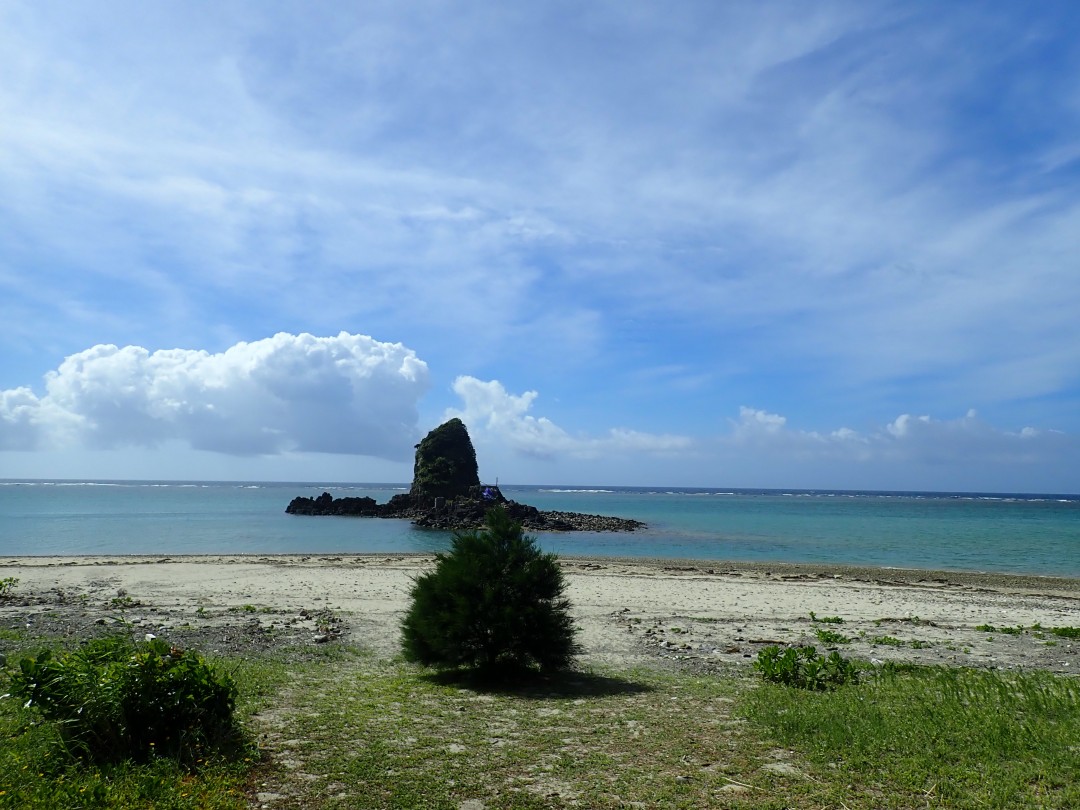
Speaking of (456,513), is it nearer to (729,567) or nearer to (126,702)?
(729,567)

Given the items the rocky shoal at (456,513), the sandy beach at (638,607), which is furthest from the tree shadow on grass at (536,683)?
the rocky shoal at (456,513)

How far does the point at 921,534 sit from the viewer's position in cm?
5956

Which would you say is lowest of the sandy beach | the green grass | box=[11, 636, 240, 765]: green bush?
the sandy beach

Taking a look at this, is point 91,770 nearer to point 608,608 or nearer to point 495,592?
point 495,592

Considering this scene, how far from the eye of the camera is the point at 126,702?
5.79m

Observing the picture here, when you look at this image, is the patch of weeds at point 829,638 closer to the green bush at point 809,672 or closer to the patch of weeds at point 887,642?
the patch of weeds at point 887,642

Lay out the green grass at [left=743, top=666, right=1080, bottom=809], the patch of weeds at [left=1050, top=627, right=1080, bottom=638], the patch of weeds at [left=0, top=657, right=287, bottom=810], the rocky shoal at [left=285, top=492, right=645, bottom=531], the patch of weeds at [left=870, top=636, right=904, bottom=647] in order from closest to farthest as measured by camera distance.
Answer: the patch of weeds at [left=0, top=657, right=287, bottom=810]
the green grass at [left=743, top=666, right=1080, bottom=809]
the patch of weeds at [left=870, top=636, right=904, bottom=647]
the patch of weeds at [left=1050, top=627, right=1080, bottom=638]
the rocky shoal at [left=285, top=492, right=645, bottom=531]

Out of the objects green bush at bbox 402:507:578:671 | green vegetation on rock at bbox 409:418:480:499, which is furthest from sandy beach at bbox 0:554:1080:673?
green vegetation on rock at bbox 409:418:480:499

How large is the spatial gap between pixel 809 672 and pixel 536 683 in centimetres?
366

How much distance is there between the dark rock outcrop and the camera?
257 feet

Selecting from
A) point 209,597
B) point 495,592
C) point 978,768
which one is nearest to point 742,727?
point 978,768

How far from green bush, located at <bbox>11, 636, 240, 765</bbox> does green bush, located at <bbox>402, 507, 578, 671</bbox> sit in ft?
13.4

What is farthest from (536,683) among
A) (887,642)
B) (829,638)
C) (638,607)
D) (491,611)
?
(638,607)

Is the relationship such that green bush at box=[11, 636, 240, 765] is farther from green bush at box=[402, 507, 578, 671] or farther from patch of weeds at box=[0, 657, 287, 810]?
green bush at box=[402, 507, 578, 671]
